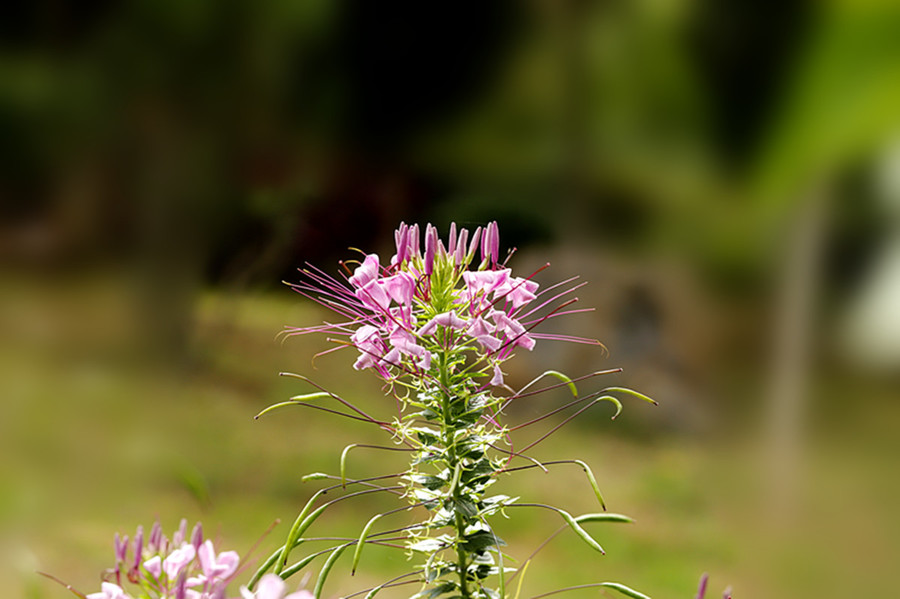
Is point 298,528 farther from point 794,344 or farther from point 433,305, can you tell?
point 794,344

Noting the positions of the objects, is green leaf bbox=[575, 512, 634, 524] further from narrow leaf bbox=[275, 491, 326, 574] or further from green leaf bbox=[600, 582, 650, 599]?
narrow leaf bbox=[275, 491, 326, 574]

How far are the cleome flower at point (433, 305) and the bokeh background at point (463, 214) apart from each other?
258cm

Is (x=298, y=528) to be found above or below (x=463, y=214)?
below

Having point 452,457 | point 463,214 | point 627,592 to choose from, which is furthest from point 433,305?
point 463,214

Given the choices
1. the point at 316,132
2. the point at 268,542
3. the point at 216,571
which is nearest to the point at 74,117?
the point at 316,132

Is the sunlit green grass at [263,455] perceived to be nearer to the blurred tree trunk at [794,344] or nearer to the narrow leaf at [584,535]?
the blurred tree trunk at [794,344]

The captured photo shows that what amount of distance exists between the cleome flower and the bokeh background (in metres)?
2.58

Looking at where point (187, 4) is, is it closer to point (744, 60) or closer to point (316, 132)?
point (316, 132)

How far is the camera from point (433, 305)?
58 cm

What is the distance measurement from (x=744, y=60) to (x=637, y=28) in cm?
48

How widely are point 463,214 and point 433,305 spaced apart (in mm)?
2639

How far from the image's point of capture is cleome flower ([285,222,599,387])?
0.54m

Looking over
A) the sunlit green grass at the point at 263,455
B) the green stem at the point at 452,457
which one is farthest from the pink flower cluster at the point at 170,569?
the sunlit green grass at the point at 263,455

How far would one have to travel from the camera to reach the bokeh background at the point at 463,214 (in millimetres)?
3191
